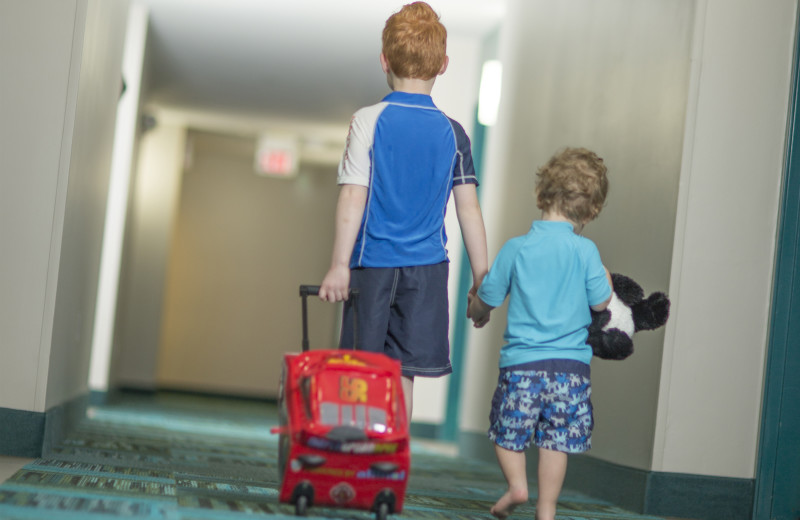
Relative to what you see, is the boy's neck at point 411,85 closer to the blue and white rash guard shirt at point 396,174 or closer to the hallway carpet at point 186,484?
the blue and white rash guard shirt at point 396,174

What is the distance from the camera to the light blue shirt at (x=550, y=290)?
2287mm

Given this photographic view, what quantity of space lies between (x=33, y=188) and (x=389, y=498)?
1.67 metres

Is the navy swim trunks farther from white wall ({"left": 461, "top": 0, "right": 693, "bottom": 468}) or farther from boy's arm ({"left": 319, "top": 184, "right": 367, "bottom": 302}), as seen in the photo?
white wall ({"left": 461, "top": 0, "right": 693, "bottom": 468})

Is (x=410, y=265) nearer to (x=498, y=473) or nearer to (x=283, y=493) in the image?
(x=283, y=493)

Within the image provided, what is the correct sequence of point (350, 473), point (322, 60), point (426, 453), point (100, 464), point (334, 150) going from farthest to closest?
point (334, 150), point (322, 60), point (426, 453), point (100, 464), point (350, 473)

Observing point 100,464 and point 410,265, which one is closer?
point 410,265

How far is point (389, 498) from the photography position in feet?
6.47

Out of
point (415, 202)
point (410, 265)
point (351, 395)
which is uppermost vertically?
point (415, 202)

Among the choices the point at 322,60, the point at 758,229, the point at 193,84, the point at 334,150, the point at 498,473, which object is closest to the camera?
the point at 758,229

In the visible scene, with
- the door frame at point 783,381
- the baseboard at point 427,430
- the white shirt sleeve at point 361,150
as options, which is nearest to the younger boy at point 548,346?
the white shirt sleeve at point 361,150

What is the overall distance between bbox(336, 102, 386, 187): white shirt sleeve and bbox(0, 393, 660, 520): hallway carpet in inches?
31.6

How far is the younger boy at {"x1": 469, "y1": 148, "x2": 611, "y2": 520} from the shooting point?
2277 mm

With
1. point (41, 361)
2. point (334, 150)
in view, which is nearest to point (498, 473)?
point (41, 361)

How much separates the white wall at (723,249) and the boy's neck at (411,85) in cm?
117
